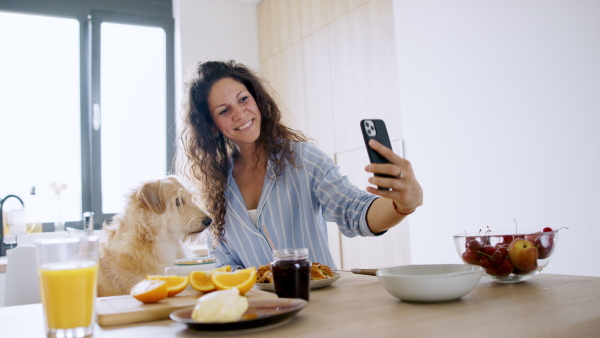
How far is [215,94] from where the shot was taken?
211 centimetres

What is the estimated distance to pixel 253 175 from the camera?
2127 millimetres

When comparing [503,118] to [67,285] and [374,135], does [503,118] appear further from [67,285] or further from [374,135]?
[67,285]

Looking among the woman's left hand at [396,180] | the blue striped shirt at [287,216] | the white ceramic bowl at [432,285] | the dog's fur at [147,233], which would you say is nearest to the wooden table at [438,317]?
the white ceramic bowl at [432,285]

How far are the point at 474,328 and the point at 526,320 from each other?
0.10 m

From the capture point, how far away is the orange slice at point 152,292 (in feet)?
3.46

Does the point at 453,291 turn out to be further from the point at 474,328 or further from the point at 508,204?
the point at 508,204

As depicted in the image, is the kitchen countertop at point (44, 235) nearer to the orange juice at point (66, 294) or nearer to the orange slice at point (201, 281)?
the orange slice at point (201, 281)

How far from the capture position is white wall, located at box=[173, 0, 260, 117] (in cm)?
510

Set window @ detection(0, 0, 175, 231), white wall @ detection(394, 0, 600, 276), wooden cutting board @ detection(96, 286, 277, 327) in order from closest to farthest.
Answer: wooden cutting board @ detection(96, 286, 277, 327), white wall @ detection(394, 0, 600, 276), window @ detection(0, 0, 175, 231)

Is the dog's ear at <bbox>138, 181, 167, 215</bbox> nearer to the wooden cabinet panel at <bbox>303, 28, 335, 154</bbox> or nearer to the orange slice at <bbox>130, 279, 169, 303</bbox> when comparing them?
the orange slice at <bbox>130, 279, 169, 303</bbox>

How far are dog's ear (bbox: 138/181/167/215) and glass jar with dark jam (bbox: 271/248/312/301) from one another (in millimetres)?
1285

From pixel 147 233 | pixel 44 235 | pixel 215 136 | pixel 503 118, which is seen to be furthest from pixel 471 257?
pixel 44 235

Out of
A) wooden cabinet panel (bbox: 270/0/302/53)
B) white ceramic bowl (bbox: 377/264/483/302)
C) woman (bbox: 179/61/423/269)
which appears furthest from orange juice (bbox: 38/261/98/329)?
wooden cabinet panel (bbox: 270/0/302/53)

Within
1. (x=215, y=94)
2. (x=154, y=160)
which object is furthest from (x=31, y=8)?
(x=215, y=94)
